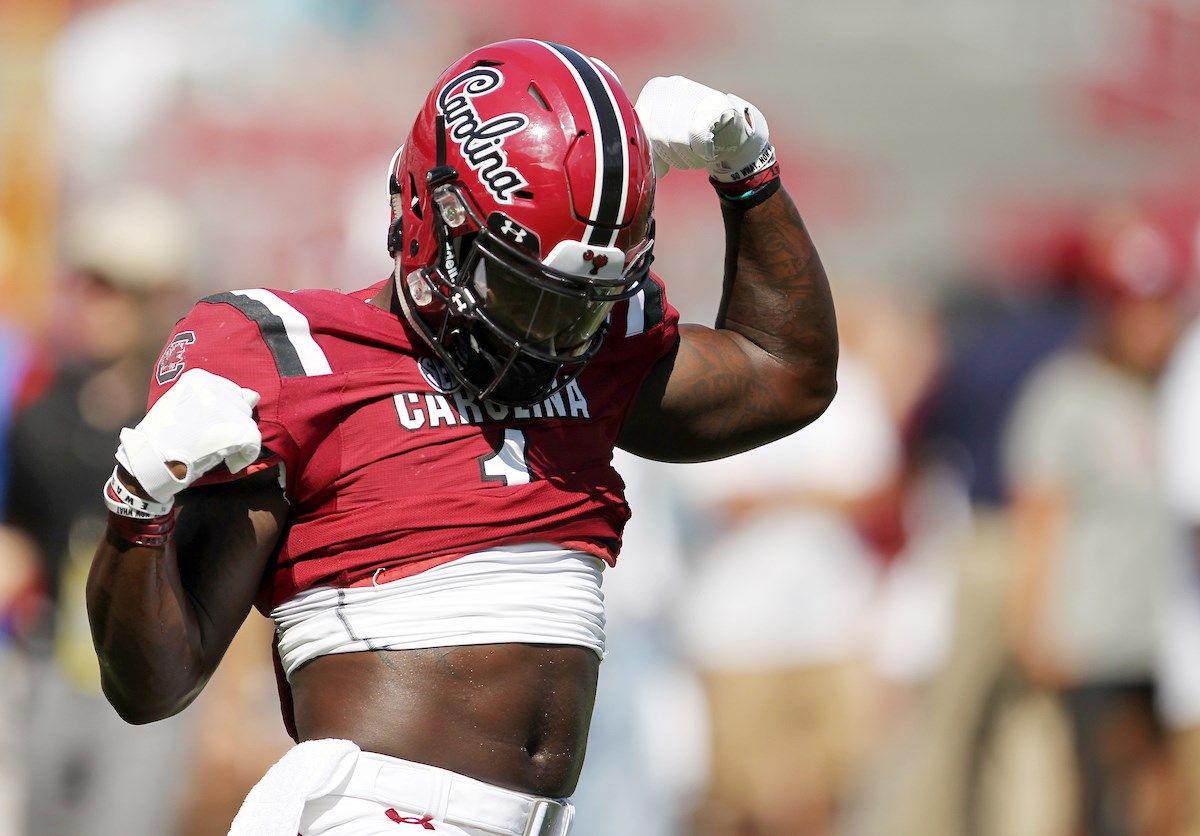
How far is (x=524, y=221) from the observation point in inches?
109

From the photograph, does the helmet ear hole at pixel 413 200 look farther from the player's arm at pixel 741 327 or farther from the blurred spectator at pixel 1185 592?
the blurred spectator at pixel 1185 592

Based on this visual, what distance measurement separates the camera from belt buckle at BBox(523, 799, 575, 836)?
9.01 ft

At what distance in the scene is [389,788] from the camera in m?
2.66

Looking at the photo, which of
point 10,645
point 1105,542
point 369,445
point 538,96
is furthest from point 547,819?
point 1105,542

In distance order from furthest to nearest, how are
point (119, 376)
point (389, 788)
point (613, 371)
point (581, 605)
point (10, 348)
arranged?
point (10, 348)
point (119, 376)
point (613, 371)
point (581, 605)
point (389, 788)

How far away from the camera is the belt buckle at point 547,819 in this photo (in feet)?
9.01

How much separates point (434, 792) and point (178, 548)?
21.2 inches

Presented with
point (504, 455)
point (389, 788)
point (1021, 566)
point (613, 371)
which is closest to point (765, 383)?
point (613, 371)

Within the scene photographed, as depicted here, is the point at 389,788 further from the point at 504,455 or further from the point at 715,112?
the point at 715,112

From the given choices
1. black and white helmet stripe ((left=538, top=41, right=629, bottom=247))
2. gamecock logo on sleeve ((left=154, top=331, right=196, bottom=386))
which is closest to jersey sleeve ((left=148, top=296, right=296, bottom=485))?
gamecock logo on sleeve ((left=154, top=331, right=196, bottom=386))

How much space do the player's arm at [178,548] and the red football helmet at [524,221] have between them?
1.28 ft

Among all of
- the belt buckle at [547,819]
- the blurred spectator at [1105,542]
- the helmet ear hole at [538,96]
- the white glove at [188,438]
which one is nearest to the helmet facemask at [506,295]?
the helmet ear hole at [538,96]

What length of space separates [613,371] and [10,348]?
3682mm

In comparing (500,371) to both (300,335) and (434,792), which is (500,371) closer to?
(300,335)
